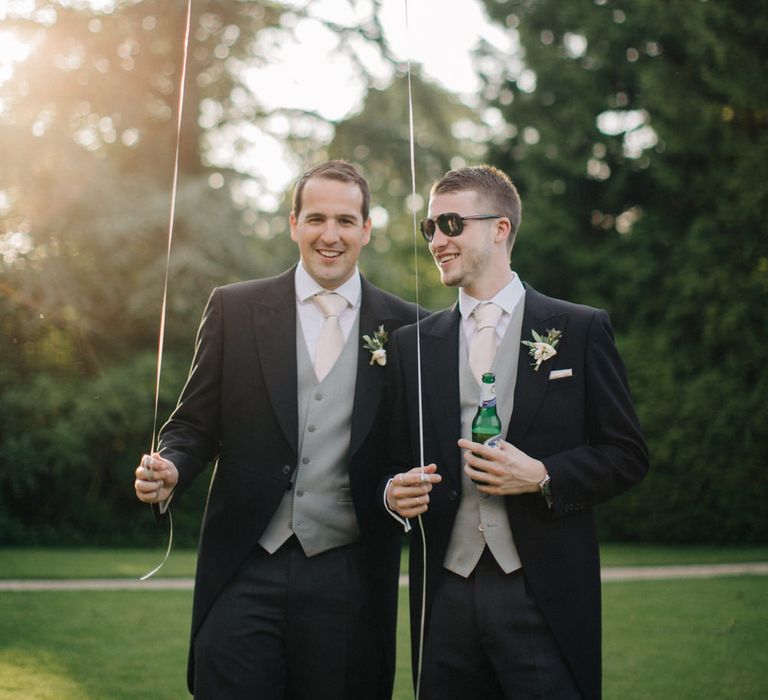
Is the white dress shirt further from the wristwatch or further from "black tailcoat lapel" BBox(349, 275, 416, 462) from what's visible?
the wristwatch

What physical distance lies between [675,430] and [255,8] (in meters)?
9.58

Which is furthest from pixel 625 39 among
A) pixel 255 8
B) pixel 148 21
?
pixel 148 21

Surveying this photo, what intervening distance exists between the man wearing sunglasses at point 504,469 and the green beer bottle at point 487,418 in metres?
0.07

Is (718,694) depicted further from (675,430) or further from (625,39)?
(625,39)

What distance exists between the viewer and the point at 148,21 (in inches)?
629

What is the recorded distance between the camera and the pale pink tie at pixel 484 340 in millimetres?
3494

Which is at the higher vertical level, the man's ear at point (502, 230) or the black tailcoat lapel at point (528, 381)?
the man's ear at point (502, 230)

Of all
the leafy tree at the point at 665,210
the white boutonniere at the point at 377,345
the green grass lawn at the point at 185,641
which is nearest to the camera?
the white boutonniere at the point at 377,345

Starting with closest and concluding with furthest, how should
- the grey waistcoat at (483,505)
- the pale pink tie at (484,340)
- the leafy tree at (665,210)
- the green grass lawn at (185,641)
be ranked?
1. the grey waistcoat at (483,505)
2. the pale pink tie at (484,340)
3. the green grass lawn at (185,641)
4. the leafy tree at (665,210)

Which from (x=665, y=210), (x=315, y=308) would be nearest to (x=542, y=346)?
(x=315, y=308)

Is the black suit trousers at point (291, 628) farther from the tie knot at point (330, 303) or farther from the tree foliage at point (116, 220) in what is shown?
the tree foliage at point (116, 220)

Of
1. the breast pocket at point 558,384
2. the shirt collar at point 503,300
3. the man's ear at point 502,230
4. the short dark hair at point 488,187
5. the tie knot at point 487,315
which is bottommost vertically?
the breast pocket at point 558,384

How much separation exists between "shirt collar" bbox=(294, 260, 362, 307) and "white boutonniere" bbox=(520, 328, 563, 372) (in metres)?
0.86

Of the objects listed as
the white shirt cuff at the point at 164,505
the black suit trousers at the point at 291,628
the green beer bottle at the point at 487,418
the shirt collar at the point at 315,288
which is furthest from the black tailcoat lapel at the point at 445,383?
the white shirt cuff at the point at 164,505
